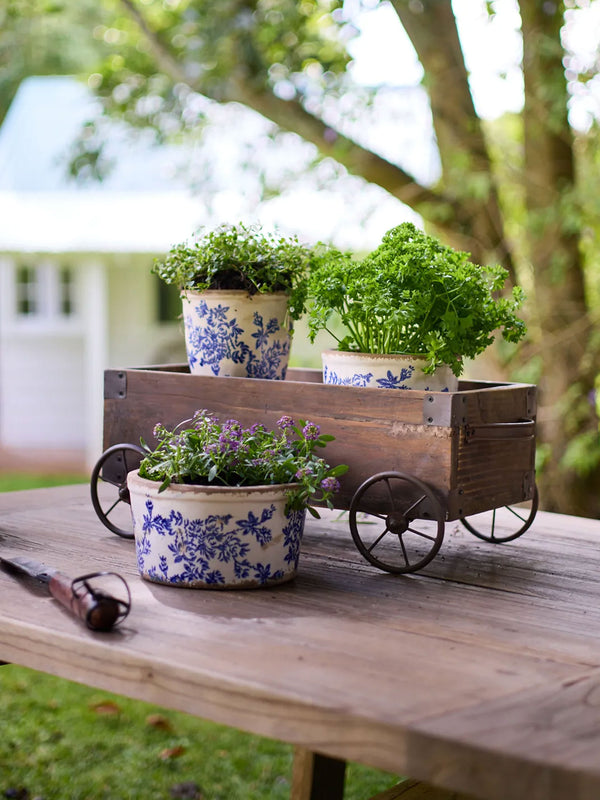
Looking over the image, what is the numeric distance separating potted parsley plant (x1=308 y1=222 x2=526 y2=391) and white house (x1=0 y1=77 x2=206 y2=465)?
28.3 ft

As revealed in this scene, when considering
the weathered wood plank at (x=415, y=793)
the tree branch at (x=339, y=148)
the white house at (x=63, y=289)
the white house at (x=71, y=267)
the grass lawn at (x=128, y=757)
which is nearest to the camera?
the weathered wood plank at (x=415, y=793)

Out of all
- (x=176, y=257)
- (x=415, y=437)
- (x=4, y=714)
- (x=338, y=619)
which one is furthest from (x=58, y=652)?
(x=4, y=714)

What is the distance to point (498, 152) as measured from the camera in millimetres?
4152

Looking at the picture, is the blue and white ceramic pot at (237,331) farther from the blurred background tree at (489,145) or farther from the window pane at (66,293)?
the window pane at (66,293)

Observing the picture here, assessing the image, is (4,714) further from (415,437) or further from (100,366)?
(100,366)

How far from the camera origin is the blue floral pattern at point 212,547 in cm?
144

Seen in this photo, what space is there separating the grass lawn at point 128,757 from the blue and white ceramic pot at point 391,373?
1.27 metres

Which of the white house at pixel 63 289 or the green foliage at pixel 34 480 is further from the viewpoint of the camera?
the white house at pixel 63 289

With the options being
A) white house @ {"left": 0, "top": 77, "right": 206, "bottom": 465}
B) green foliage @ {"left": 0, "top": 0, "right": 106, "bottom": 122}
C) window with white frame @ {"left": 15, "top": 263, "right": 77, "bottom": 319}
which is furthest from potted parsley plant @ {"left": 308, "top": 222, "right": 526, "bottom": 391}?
window with white frame @ {"left": 15, "top": 263, "right": 77, "bottom": 319}

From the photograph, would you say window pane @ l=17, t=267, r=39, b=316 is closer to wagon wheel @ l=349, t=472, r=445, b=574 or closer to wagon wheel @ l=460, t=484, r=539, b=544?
wagon wheel @ l=460, t=484, r=539, b=544

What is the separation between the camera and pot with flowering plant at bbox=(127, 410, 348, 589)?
1433 millimetres

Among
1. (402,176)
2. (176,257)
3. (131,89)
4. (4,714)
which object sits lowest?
(4,714)

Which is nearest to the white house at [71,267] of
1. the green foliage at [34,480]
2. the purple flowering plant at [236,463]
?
the green foliage at [34,480]

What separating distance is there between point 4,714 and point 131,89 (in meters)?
3.54
